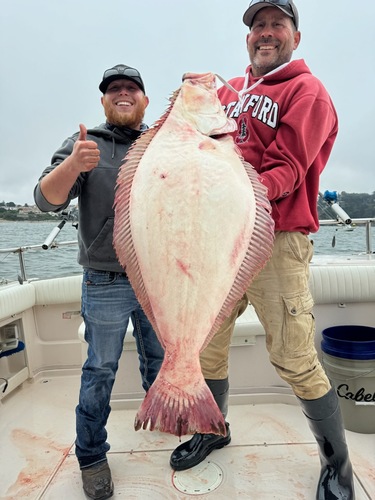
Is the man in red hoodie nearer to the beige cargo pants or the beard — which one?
the beige cargo pants

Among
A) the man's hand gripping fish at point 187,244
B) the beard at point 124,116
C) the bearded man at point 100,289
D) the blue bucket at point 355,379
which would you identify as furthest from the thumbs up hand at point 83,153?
the blue bucket at point 355,379

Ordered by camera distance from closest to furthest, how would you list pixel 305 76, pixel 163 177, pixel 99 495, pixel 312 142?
pixel 163 177 < pixel 312 142 < pixel 305 76 < pixel 99 495

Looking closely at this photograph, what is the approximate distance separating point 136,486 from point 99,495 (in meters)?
0.24

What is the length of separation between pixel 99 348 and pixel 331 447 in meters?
1.44

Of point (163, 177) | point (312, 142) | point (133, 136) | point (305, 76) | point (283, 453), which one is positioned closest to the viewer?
point (163, 177)

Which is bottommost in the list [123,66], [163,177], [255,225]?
[255,225]

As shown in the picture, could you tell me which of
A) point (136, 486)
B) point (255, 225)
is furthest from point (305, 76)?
point (136, 486)

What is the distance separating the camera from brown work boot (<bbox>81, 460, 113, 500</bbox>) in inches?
88.9

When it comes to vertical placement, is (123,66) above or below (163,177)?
above

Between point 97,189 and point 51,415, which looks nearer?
point 97,189

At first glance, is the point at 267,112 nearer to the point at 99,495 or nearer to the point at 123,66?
the point at 123,66

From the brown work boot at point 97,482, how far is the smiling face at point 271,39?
8.37 ft

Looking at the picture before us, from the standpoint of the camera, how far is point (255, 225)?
5.13ft

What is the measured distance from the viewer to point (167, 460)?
2.63 meters
